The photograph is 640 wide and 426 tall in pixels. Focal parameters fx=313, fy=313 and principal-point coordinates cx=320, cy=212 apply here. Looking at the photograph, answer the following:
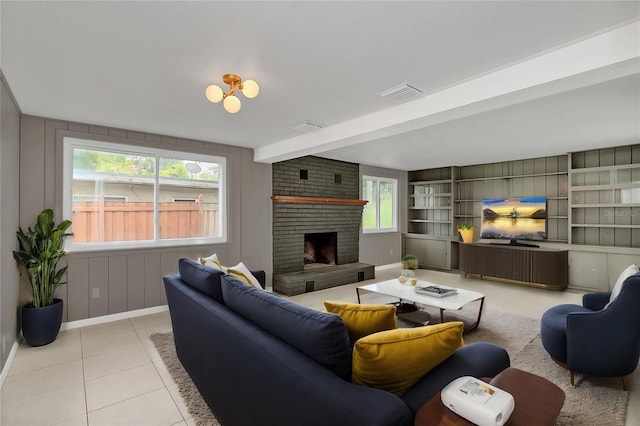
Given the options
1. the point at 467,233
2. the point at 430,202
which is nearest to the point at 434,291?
the point at 467,233

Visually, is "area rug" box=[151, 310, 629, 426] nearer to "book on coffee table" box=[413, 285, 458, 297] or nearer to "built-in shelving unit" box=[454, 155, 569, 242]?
"book on coffee table" box=[413, 285, 458, 297]

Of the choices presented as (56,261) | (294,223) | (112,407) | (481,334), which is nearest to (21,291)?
(56,261)

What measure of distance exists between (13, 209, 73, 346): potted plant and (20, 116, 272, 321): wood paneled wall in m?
0.24

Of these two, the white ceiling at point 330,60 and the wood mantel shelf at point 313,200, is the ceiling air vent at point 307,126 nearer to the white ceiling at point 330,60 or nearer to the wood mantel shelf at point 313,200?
the white ceiling at point 330,60

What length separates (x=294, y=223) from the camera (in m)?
5.73

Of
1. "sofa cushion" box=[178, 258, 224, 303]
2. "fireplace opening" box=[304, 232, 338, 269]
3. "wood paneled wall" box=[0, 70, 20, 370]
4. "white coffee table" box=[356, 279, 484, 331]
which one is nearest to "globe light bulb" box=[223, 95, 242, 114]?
"sofa cushion" box=[178, 258, 224, 303]

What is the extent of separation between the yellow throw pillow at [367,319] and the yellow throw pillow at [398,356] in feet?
0.77

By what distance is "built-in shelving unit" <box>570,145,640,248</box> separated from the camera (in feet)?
16.2

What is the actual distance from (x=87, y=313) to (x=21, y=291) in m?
0.68

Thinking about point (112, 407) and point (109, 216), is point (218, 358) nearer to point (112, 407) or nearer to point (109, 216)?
point (112, 407)

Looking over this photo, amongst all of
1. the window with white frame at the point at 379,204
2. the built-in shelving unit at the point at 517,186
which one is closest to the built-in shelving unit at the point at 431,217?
the built-in shelving unit at the point at 517,186

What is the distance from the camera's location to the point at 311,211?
19.5 ft

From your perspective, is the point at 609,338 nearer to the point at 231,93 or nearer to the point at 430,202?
the point at 231,93

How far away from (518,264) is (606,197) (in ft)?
5.68
